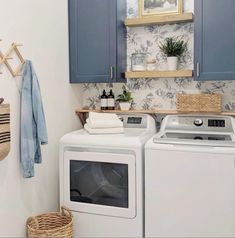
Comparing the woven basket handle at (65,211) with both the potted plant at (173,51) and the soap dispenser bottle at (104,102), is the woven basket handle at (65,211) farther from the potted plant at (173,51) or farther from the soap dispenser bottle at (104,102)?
the potted plant at (173,51)

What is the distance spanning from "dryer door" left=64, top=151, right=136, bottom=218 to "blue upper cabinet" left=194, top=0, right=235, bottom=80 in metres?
0.90

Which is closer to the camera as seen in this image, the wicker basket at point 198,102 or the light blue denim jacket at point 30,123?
the light blue denim jacket at point 30,123

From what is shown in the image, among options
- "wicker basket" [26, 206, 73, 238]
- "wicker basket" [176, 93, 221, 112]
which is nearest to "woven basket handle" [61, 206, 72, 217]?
"wicker basket" [26, 206, 73, 238]

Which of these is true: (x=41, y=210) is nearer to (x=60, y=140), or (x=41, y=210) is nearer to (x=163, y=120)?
(x=60, y=140)

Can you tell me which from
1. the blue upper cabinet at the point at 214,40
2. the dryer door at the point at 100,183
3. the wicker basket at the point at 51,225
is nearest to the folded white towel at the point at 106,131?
the dryer door at the point at 100,183

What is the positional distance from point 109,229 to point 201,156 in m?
0.88

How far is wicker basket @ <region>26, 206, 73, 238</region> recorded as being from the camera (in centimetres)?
226

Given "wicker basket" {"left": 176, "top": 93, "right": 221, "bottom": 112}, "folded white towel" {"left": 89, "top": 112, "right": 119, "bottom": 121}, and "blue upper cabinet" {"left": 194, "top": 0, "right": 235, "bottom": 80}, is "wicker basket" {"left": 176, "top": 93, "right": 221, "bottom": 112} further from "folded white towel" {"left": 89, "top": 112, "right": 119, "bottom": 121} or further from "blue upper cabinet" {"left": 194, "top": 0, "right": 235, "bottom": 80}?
"folded white towel" {"left": 89, "top": 112, "right": 119, "bottom": 121}

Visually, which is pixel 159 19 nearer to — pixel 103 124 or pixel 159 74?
pixel 159 74

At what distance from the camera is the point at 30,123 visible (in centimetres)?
223

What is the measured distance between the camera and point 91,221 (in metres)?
2.47

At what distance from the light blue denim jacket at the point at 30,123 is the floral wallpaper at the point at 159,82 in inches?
39.2

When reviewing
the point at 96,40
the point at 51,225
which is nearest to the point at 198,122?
the point at 96,40

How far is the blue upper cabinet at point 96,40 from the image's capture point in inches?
109
